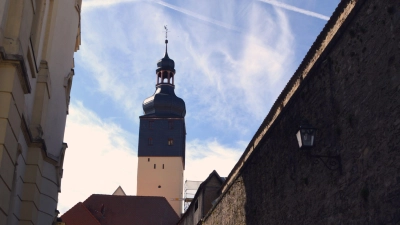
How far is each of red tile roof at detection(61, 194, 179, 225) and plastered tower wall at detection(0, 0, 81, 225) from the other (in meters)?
35.8

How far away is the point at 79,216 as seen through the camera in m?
43.8

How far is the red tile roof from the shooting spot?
47.8m

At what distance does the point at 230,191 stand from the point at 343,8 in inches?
359

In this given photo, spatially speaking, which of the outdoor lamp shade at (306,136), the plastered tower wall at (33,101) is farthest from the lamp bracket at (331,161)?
the plastered tower wall at (33,101)

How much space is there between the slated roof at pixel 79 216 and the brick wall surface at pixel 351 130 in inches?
1412

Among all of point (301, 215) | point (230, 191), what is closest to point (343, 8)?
point (301, 215)

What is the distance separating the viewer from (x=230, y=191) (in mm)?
15586

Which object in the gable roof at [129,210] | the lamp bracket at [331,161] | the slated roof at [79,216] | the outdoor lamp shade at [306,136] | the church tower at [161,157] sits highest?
the church tower at [161,157]

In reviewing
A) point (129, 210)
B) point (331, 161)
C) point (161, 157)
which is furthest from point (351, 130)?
point (161, 157)

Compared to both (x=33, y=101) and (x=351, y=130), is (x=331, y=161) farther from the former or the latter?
(x=33, y=101)

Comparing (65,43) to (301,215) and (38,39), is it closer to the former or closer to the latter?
(38,39)

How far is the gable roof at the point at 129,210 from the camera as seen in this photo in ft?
157

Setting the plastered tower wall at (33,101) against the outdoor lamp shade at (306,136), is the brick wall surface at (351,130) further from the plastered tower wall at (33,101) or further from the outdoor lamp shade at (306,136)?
the plastered tower wall at (33,101)

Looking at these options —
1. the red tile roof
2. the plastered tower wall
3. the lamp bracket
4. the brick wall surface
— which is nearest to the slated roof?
the red tile roof
